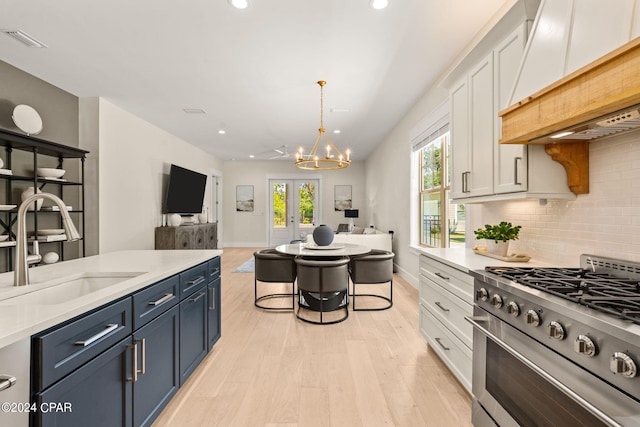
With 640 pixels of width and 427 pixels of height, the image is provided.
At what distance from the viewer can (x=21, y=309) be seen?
1078mm

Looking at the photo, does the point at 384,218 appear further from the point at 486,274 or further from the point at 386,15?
the point at 486,274

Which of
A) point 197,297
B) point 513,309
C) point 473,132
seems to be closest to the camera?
point 513,309

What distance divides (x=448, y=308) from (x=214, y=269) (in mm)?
1807

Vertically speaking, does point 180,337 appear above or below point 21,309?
below

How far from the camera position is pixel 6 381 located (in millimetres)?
864

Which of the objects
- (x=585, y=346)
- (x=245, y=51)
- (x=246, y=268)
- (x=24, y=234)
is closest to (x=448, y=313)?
(x=585, y=346)

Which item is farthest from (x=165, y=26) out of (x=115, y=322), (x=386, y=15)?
(x=115, y=322)

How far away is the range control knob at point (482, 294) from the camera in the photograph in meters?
1.54

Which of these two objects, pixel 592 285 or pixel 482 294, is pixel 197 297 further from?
pixel 592 285

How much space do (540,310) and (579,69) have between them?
0.98 metres

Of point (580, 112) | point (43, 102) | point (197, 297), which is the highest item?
point (43, 102)

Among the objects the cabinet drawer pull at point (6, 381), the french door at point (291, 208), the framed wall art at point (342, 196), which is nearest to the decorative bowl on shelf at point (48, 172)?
the cabinet drawer pull at point (6, 381)

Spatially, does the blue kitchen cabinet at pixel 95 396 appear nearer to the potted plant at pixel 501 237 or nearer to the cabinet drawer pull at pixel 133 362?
the cabinet drawer pull at pixel 133 362

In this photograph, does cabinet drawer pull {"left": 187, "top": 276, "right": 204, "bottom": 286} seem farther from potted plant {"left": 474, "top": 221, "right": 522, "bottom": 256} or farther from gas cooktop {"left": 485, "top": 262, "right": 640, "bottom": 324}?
potted plant {"left": 474, "top": 221, "right": 522, "bottom": 256}
